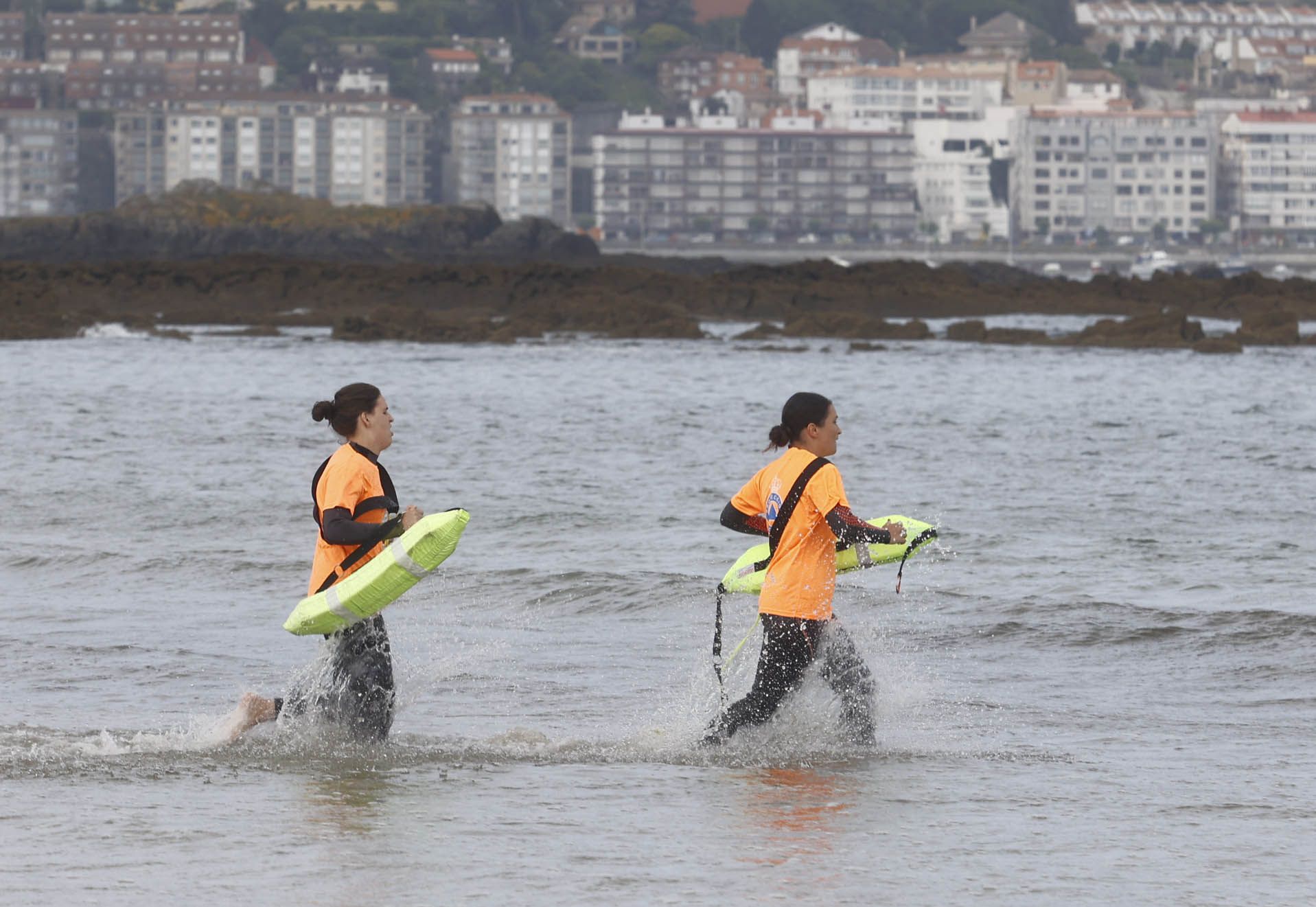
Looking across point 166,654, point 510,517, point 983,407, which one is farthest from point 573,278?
point 166,654

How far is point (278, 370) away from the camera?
34.2 metres

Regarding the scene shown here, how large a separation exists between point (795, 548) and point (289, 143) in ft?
623

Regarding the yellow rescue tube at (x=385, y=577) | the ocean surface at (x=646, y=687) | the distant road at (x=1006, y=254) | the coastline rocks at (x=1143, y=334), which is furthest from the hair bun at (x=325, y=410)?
the distant road at (x=1006, y=254)

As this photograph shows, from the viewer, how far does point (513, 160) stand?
635 ft

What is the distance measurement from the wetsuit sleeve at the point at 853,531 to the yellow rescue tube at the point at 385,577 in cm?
113

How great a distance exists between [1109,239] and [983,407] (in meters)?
162

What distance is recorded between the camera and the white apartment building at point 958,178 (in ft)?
628

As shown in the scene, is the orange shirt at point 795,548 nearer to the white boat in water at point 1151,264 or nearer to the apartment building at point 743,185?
the white boat in water at point 1151,264

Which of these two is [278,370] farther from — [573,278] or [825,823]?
[825,823]

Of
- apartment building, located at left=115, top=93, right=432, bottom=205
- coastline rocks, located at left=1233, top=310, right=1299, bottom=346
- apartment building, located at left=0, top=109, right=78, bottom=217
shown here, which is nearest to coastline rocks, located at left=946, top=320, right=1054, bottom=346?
coastline rocks, located at left=1233, top=310, right=1299, bottom=346

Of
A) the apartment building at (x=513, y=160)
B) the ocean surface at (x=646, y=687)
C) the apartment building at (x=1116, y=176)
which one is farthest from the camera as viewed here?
the apartment building at (x=513, y=160)

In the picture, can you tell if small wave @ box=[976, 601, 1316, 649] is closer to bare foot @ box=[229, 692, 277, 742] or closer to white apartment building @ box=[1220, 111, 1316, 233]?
bare foot @ box=[229, 692, 277, 742]

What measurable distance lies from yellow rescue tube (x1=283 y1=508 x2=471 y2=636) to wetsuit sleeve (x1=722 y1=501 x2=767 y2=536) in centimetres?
92

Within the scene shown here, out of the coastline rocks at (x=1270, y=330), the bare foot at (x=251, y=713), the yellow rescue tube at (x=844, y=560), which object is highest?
the yellow rescue tube at (x=844, y=560)
